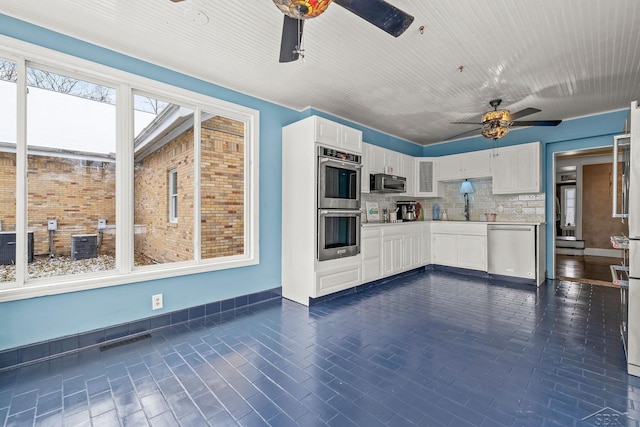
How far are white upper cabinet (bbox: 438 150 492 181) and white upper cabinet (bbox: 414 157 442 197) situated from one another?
124mm

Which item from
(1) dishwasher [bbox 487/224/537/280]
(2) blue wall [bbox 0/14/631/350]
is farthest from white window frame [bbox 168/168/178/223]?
(1) dishwasher [bbox 487/224/537/280]

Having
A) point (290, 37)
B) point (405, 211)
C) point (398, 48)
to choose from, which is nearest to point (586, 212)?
point (405, 211)

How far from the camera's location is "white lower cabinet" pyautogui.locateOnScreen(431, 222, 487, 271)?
504cm

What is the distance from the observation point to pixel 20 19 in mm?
2277

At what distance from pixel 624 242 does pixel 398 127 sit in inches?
144

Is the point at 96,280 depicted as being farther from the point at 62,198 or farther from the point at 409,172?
the point at 409,172

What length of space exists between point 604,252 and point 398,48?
27.3ft

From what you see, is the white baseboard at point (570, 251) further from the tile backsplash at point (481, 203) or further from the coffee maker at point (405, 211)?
the coffee maker at point (405, 211)

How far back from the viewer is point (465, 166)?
5.58 meters

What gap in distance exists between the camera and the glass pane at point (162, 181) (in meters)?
2.92

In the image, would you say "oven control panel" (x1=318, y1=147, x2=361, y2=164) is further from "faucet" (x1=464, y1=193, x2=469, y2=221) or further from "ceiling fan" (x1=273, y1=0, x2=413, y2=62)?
"faucet" (x1=464, y1=193, x2=469, y2=221)

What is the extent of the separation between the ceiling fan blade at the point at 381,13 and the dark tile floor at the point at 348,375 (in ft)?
7.53

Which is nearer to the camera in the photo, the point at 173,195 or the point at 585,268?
the point at 173,195

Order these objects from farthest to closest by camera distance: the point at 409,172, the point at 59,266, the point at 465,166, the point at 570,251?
the point at 570,251 < the point at 409,172 < the point at 465,166 < the point at 59,266
